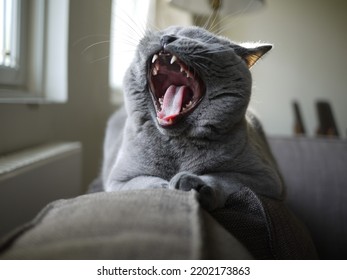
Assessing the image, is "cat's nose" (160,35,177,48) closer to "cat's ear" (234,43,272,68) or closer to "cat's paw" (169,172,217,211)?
"cat's ear" (234,43,272,68)

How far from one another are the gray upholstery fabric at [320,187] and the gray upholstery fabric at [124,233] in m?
1.01

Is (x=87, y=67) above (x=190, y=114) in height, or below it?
above

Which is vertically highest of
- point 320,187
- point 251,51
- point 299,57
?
point 299,57

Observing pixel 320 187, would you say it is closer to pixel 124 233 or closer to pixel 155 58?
pixel 155 58

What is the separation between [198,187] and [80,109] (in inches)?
42.8

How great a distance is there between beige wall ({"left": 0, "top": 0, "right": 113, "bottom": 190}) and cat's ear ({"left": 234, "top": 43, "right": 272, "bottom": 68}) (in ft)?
2.43

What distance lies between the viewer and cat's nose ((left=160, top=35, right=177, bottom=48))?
847 mm

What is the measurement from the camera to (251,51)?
965 millimetres

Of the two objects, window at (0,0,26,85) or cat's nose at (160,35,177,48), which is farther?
window at (0,0,26,85)

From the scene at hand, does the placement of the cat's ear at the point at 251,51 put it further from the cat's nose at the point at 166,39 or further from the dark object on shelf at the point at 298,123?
the dark object on shelf at the point at 298,123

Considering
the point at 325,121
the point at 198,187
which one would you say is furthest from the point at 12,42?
the point at 325,121

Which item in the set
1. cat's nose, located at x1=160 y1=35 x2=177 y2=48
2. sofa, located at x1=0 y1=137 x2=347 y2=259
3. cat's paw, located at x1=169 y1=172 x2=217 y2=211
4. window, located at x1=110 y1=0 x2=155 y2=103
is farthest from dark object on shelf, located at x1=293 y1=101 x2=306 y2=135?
cat's paw, located at x1=169 y1=172 x2=217 y2=211

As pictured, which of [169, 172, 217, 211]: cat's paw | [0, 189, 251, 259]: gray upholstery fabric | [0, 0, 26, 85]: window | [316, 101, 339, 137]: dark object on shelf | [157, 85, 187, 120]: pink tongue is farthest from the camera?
[316, 101, 339, 137]: dark object on shelf

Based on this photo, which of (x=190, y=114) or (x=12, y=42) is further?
(x=12, y=42)
